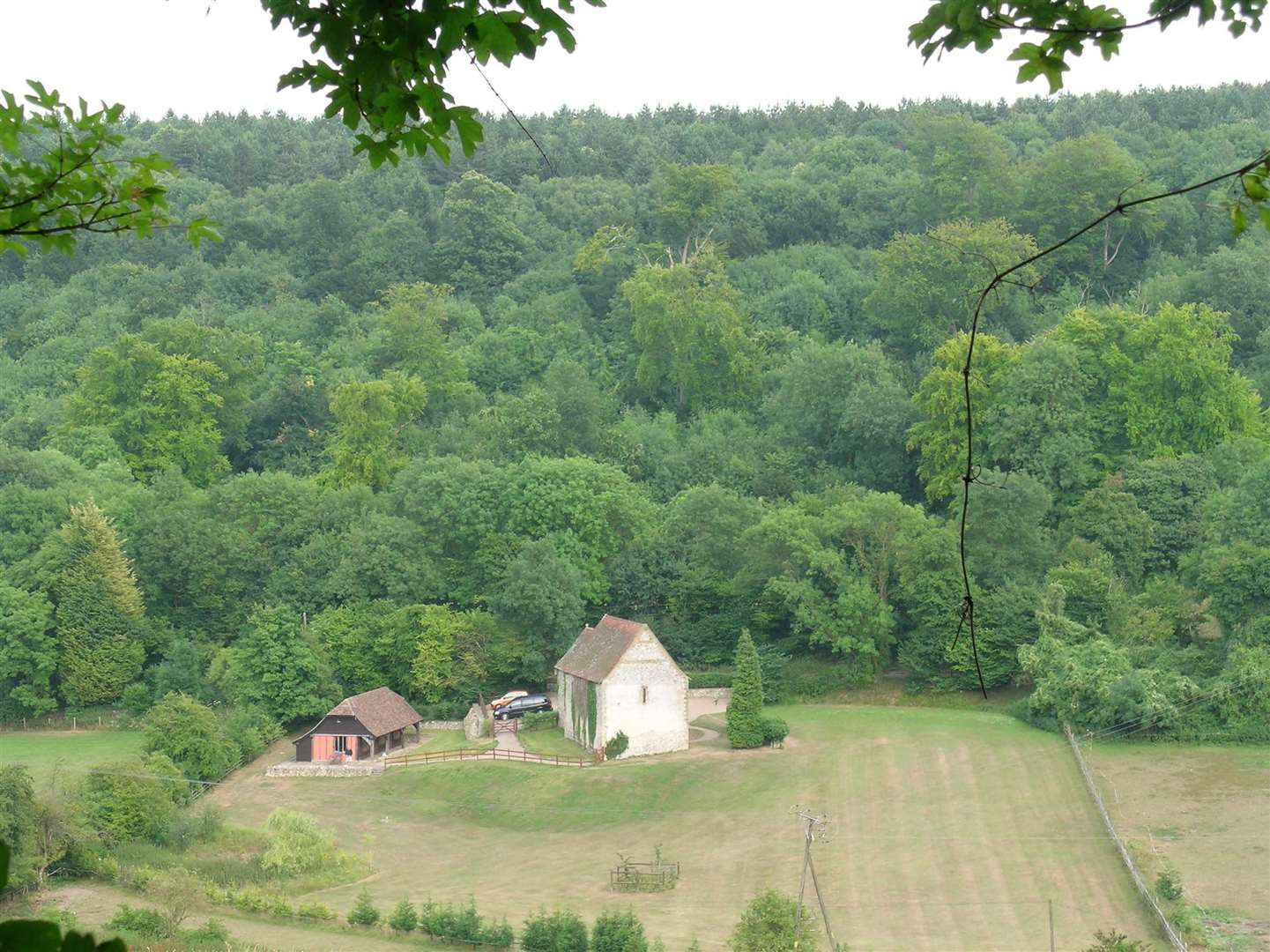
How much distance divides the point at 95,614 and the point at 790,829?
21.2 meters

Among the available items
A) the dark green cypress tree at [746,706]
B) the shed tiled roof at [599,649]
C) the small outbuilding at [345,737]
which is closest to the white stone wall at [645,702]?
the shed tiled roof at [599,649]

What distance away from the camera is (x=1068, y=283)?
56.0 metres

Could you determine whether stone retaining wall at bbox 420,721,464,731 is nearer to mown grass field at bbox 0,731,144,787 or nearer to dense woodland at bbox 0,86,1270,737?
dense woodland at bbox 0,86,1270,737

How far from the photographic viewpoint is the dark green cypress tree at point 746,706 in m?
35.7

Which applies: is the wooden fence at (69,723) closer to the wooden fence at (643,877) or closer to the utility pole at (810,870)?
the wooden fence at (643,877)

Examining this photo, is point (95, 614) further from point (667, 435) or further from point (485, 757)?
point (667, 435)

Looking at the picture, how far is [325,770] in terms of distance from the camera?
36094 millimetres

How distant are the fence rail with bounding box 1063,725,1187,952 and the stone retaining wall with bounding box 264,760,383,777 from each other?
16011mm

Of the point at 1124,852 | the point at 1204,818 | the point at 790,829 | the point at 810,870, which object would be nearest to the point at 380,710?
the point at 790,829

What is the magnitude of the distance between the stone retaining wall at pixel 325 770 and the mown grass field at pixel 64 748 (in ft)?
11.0

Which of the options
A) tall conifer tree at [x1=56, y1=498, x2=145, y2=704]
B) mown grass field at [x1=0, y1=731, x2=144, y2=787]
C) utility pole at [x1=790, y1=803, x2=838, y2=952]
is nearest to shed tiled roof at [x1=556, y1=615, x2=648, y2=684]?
utility pole at [x1=790, y1=803, x2=838, y2=952]

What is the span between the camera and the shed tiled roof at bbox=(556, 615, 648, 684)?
36.5 m

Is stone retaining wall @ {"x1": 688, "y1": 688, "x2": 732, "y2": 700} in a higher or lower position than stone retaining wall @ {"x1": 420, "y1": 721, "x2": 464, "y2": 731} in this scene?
higher

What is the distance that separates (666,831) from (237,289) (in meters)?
41.2
